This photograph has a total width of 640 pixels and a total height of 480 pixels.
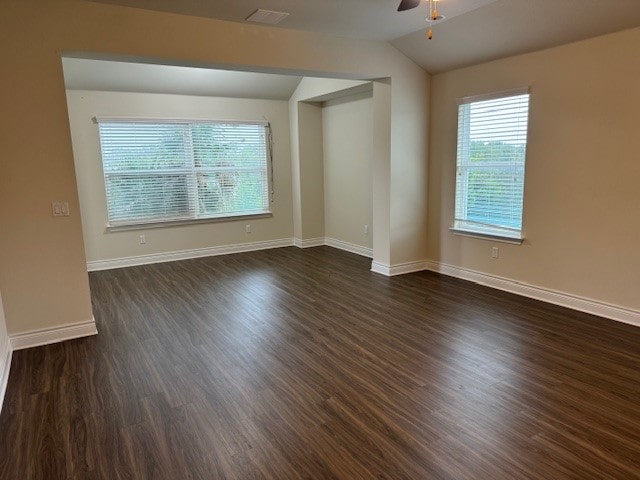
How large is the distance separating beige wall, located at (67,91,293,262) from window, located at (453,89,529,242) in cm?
313

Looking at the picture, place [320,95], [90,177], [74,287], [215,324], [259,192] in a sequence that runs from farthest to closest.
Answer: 1. [259,192]
2. [320,95]
3. [90,177]
4. [215,324]
5. [74,287]

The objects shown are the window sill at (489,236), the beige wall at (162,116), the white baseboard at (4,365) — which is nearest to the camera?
the white baseboard at (4,365)

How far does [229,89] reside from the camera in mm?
6141

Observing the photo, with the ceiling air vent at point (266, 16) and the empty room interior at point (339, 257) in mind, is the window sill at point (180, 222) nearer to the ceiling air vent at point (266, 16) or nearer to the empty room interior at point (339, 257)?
the empty room interior at point (339, 257)

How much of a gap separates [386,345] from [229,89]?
→ 4.57 meters

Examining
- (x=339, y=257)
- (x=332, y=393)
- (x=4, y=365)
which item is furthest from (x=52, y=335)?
(x=339, y=257)

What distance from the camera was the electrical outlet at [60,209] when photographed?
3.31 meters

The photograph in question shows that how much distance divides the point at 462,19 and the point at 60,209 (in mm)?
3837

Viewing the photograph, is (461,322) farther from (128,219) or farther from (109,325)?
(128,219)

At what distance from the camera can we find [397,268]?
5.23m

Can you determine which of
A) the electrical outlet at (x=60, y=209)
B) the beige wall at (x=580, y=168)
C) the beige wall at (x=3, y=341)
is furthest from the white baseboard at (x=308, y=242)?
the beige wall at (x=3, y=341)

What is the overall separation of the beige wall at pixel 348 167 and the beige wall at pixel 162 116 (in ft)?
2.33

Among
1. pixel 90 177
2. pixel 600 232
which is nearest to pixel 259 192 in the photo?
pixel 90 177

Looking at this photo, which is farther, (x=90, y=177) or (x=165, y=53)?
(x=90, y=177)
